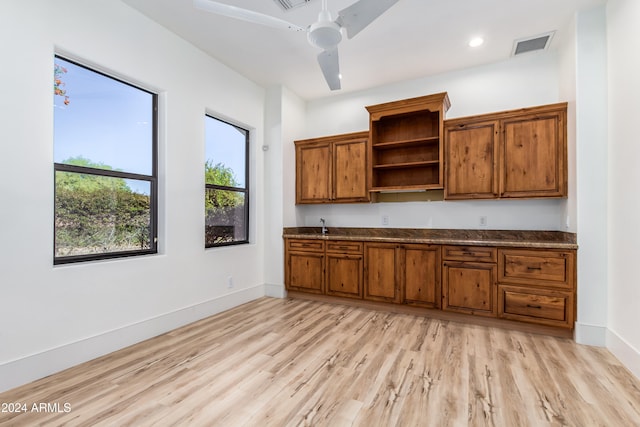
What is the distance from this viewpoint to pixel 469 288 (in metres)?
3.32

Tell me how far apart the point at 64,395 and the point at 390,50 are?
4.30 metres

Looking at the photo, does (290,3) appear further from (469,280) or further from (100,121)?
(469,280)

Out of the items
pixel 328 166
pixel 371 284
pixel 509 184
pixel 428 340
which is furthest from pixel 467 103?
pixel 428 340

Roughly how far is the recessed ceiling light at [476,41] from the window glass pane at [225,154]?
308cm

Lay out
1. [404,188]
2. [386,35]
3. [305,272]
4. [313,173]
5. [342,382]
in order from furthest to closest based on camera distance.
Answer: [313,173] → [305,272] → [404,188] → [386,35] → [342,382]

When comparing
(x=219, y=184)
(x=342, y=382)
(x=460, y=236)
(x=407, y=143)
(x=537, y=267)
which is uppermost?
(x=407, y=143)

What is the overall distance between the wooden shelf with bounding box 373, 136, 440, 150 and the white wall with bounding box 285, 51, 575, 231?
0.54 metres

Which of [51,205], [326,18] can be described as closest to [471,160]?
[326,18]

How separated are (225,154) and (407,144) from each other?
97.6 inches

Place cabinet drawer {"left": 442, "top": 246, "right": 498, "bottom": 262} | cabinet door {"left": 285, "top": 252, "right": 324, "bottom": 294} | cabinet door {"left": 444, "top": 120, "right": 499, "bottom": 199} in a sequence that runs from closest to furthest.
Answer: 1. cabinet drawer {"left": 442, "top": 246, "right": 498, "bottom": 262}
2. cabinet door {"left": 444, "top": 120, "right": 499, "bottom": 199}
3. cabinet door {"left": 285, "top": 252, "right": 324, "bottom": 294}

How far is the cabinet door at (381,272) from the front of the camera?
3.72m

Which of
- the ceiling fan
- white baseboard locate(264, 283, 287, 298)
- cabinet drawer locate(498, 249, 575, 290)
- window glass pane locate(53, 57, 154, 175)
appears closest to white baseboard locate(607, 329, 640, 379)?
cabinet drawer locate(498, 249, 575, 290)

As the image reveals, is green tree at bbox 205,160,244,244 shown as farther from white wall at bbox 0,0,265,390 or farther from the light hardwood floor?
the light hardwood floor

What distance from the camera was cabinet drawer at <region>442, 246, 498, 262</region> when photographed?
127 inches
